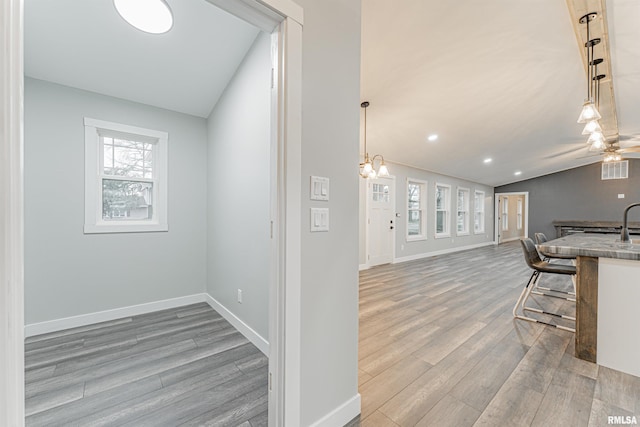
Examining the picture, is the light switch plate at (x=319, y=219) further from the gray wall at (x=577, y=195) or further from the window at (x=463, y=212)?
the gray wall at (x=577, y=195)

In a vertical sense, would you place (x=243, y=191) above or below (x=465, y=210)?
above

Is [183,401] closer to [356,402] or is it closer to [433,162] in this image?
[356,402]

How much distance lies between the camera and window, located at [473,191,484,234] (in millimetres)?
8961

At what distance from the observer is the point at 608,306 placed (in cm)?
189

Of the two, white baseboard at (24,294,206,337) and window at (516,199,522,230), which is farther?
window at (516,199,522,230)

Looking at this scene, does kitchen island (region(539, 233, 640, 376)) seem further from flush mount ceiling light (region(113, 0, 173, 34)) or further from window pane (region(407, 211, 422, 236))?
window pane (region(407, 211, 422, 236))

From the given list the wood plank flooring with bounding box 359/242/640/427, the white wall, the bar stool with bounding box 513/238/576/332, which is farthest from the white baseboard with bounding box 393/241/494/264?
the bar stool with bounding box 513/238/576/332

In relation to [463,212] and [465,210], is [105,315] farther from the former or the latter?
[465,210]

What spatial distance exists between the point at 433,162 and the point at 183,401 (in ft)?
21.0

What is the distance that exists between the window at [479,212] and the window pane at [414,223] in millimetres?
3410

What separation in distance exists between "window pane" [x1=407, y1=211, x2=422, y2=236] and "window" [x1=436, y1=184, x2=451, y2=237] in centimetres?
92

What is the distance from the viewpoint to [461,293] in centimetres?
369

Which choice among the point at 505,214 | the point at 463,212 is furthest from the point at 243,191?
the point at 505,214

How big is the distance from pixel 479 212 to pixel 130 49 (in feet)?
33.5
